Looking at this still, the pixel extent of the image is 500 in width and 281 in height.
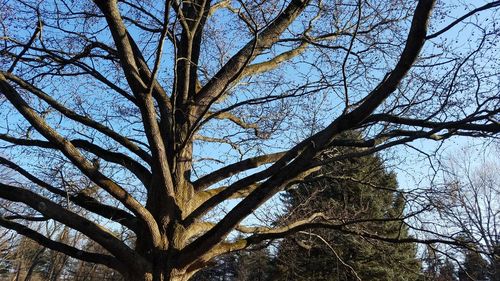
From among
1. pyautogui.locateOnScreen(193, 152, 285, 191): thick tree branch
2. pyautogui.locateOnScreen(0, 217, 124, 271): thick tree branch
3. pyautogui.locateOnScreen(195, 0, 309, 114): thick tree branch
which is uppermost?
pyautogui.locateOnScreen(195, 0, 309, 114): thick tree branch

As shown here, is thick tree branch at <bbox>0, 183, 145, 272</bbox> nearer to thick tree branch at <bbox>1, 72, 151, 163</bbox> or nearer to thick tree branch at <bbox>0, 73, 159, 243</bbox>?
thick tree branch at <bbox>0, 73, 159, 243</bbox>

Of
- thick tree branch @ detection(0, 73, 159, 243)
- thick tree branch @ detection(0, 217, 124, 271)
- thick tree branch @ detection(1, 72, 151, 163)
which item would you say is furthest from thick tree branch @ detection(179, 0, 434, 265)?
thick tree branch @ detection(1, 72, 151, 163)

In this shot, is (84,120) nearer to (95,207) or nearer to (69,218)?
(95,207)

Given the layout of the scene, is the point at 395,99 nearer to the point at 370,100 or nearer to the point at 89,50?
the point at 370,100

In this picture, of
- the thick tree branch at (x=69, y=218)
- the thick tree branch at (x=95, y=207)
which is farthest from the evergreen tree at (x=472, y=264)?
the thick tree branch at (x=95, y=207)

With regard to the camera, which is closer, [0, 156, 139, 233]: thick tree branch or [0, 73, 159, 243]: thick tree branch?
[0, 73, 159, 243]: thick tree branch

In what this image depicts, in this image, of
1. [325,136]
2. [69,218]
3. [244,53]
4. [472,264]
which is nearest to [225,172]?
[244,53]

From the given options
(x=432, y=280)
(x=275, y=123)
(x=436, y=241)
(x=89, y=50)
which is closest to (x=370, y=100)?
(x=436, y=241)

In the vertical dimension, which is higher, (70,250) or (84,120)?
(84,120)

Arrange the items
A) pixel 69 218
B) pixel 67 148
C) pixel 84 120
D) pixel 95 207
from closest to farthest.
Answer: pixel 67 148 < pixel 69 218 < pixel 95 207 < pixel 84 120

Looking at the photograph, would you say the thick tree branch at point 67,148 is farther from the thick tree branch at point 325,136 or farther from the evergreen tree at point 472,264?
the evergreen tree at point 472,264

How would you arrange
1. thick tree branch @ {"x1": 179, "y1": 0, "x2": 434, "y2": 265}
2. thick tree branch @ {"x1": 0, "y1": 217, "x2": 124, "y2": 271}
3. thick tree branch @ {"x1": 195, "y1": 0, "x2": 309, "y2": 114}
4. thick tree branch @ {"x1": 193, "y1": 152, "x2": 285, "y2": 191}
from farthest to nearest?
thick tree branch @ {"x1": 195, "y1": 0, "x2": 309, "y2": 114} → thick tree branch @ {"x1": 193, "y1": 152, "x2": 285, "y2": 191} → thick tree branch @ {"x1": 0, "y1": 217, "x2": 124, "y2": 271} → thick tree branch @ {"x1": 179, "y1": 0, "x2": 434, "y2": 265}

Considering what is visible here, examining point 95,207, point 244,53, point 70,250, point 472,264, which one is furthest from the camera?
point 472,264

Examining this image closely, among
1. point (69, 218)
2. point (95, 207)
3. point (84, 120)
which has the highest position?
point (84, 120)
